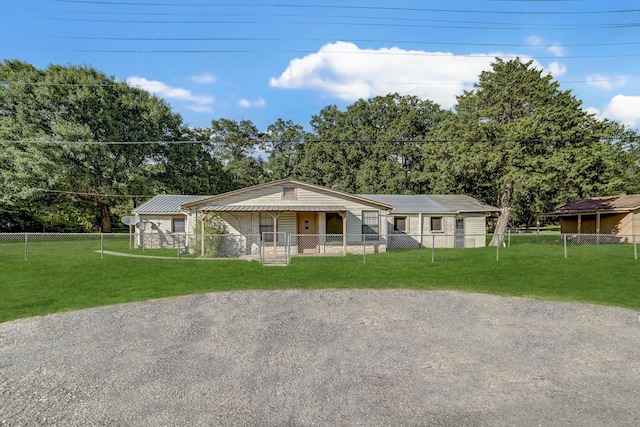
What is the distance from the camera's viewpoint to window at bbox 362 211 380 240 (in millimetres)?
22656

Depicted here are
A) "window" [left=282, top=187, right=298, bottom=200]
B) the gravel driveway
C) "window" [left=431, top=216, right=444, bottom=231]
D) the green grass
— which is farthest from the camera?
"window" [left=431, top=216, right=444, bottom=231]

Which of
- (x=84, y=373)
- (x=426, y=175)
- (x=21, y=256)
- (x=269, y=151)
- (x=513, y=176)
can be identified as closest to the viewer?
(x=84, y=373)

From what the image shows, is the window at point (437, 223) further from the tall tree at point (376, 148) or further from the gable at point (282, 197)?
the tall tree at point (376, 148)

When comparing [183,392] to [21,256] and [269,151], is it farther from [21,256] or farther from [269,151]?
[269,151]

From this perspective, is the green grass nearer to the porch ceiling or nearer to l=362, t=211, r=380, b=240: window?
the porch ceiling

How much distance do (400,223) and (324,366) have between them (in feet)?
68.0

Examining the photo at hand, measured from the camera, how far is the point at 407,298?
34.0 feet

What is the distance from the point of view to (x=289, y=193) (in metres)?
21.4

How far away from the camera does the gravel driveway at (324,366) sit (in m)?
4.32

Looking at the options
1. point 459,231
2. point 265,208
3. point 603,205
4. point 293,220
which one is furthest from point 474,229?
point 265,208

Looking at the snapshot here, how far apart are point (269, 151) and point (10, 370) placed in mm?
47850

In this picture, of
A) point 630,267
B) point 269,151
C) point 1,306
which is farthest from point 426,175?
point 1,306

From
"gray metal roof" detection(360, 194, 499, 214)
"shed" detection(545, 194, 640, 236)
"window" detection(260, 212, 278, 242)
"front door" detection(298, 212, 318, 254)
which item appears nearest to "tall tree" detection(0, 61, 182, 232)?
"window" detection(260, 212, 278, 242)

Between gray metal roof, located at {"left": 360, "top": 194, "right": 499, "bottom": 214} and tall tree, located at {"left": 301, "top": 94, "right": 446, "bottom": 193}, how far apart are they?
14070mm
